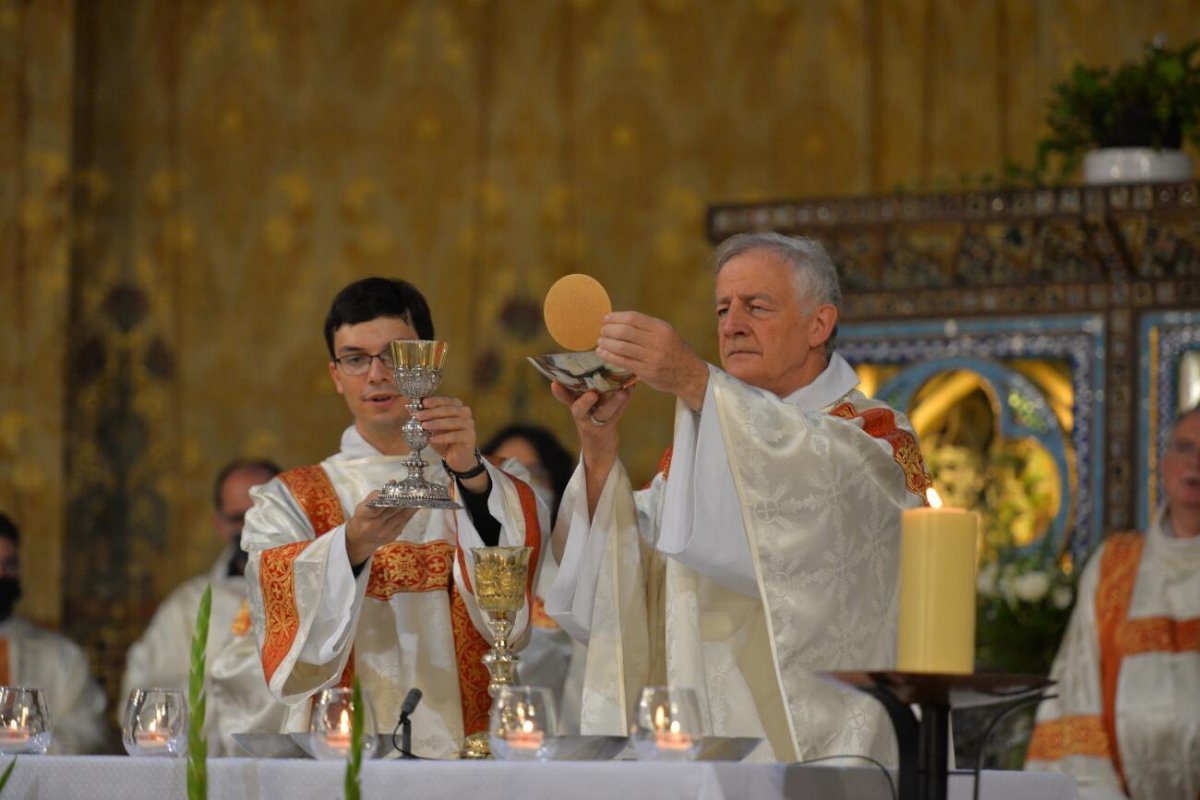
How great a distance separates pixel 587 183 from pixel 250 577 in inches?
185

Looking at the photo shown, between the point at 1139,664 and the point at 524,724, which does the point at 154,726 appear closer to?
the point at 524,724

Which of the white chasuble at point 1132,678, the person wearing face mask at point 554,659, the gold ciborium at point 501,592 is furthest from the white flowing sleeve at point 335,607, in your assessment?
the white chasuble at point 1132,678

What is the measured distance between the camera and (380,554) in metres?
4.19

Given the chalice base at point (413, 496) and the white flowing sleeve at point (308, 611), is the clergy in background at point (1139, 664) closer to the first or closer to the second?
the white flowing sleeve at point (308, 611)

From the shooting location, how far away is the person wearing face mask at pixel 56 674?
677cm

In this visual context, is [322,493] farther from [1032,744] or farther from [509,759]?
[1032,744]

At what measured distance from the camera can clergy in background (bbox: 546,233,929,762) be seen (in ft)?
12.0

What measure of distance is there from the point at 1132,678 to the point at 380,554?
8.38 ft

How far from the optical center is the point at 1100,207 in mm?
6203

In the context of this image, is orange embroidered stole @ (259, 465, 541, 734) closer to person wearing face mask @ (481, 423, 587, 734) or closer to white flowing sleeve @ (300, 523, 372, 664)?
white flowing sleeve @ (300, 523, 372, 664)

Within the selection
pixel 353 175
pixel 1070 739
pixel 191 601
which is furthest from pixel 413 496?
pixel 353 175

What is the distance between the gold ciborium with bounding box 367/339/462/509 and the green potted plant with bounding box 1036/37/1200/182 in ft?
10.9

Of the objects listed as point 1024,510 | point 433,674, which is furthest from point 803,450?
point 1024,510

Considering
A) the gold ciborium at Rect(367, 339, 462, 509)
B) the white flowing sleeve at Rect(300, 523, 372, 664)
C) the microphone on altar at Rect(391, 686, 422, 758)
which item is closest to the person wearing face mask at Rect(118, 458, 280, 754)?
the white flowing sleeve at Rect(300, 523, 372, 664)
